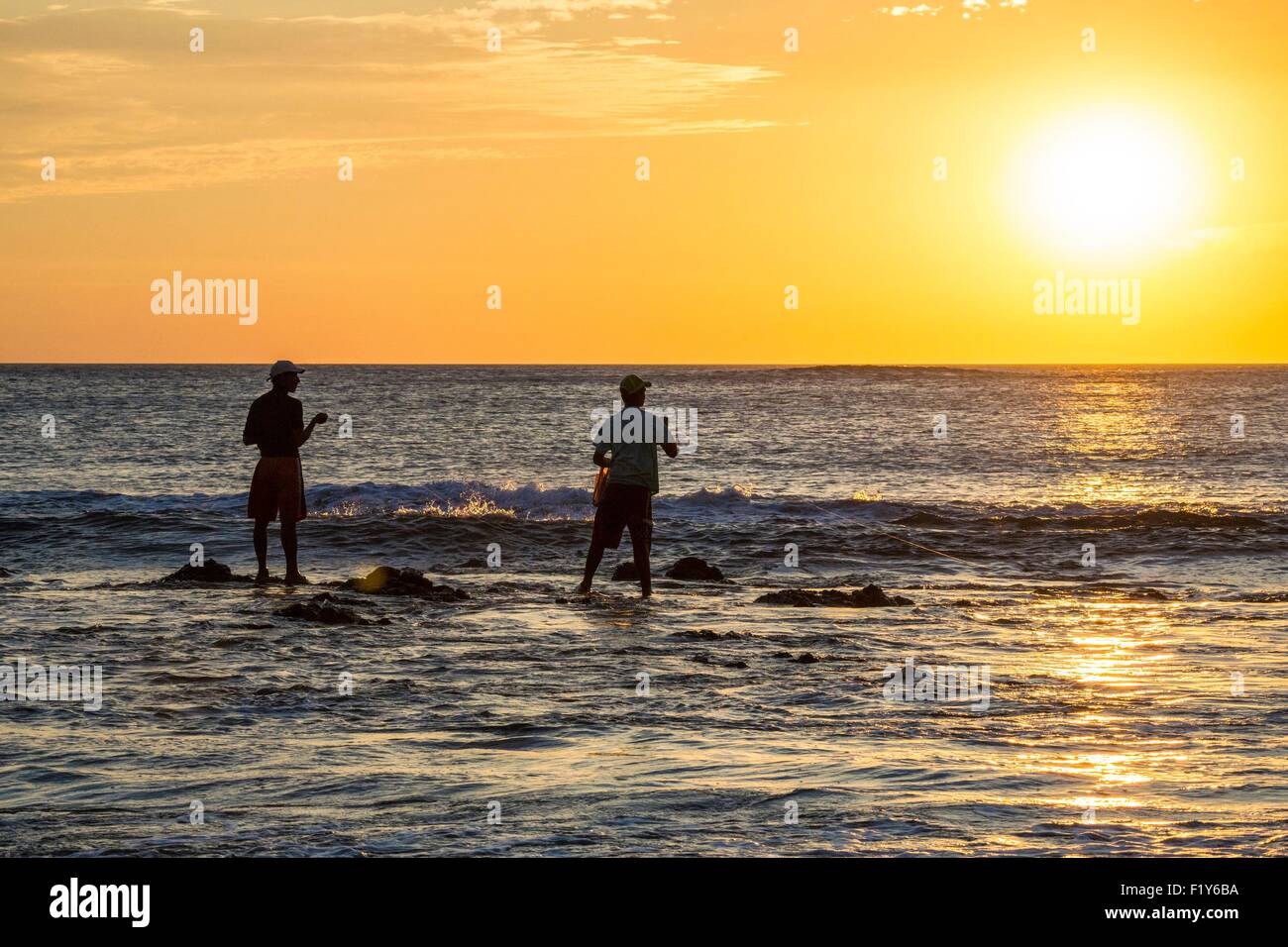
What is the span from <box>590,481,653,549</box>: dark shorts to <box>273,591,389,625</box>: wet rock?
2.25 m

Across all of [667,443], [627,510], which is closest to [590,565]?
[627,510]

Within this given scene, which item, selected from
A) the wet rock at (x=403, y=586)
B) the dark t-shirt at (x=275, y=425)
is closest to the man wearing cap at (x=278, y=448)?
the dark t-shirt at (x=275, y=425)

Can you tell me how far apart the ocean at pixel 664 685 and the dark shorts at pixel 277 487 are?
2.67ft

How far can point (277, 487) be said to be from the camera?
12836 mm

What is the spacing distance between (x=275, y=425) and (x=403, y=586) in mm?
1811

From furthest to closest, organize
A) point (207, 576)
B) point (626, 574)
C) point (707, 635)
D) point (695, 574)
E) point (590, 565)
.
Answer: point (695, 574)
point (626, 574)
point (207, 576)
point (590, 565)
point (707, 635)

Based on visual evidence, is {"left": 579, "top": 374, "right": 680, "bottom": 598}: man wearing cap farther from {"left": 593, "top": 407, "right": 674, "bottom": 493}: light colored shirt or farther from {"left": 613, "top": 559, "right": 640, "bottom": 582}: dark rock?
{"left": 613, "top": 559, "right": 640, "bottom": 582}: dark rock

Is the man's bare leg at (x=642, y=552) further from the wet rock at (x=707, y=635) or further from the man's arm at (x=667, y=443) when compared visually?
the wet rock at (x=707, y=635)

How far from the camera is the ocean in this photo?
525 cm

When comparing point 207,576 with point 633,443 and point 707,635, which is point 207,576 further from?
point 707,635

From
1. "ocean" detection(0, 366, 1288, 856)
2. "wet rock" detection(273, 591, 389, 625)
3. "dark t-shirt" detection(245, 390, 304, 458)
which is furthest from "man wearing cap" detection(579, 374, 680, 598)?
"dark t-shirt" detection(245, 390, 304, 458)

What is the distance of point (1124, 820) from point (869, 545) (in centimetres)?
1290
